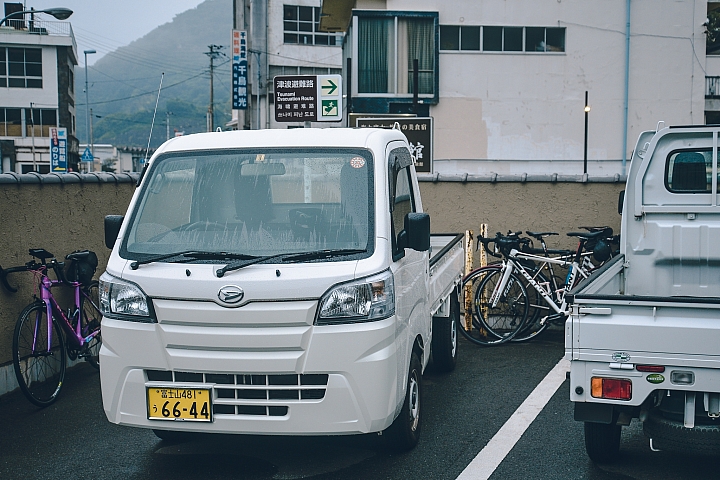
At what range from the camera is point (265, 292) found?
4.12 meters

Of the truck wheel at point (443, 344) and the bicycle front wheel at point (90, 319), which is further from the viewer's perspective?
the bicycle front wheel at point (90, 319)

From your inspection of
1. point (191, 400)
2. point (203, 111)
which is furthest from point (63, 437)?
point (203, 111)

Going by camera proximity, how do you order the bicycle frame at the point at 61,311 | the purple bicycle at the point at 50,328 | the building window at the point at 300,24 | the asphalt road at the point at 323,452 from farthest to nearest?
1. the building window at the point at 300,24
2. the bicycle frame at the point at 61,311
3. the purple bicycle at the point at 50,328
4. the asphalt road at the point at 323,452

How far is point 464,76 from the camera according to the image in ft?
81.9

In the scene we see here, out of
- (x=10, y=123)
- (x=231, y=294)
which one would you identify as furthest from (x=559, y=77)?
(x=10, y=123)

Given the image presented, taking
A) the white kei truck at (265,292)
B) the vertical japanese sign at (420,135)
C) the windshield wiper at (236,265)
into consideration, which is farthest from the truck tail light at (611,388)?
the vertical japanese sign at (420,135)

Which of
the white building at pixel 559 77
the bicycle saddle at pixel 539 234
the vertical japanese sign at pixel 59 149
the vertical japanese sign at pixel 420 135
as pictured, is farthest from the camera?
the vertical japanese sign at pixel 59 149

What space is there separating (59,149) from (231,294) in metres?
39.1

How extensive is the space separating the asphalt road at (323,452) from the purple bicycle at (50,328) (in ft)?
0.84

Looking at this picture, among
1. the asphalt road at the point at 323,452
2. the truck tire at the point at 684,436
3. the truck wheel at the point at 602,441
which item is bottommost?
the asphalt road at the point at 323,452

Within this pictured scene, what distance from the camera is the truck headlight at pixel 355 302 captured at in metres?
4.16

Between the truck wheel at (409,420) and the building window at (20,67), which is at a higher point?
the building window at (20,67)

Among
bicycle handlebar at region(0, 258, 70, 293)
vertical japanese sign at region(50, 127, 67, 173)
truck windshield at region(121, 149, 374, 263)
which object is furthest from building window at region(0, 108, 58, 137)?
truck windshield at region(121, 149, 374, 263)

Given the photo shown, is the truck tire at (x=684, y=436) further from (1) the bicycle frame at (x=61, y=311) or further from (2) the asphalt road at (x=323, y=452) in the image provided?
(1) the bicycle frame at (x=61, y=311)
